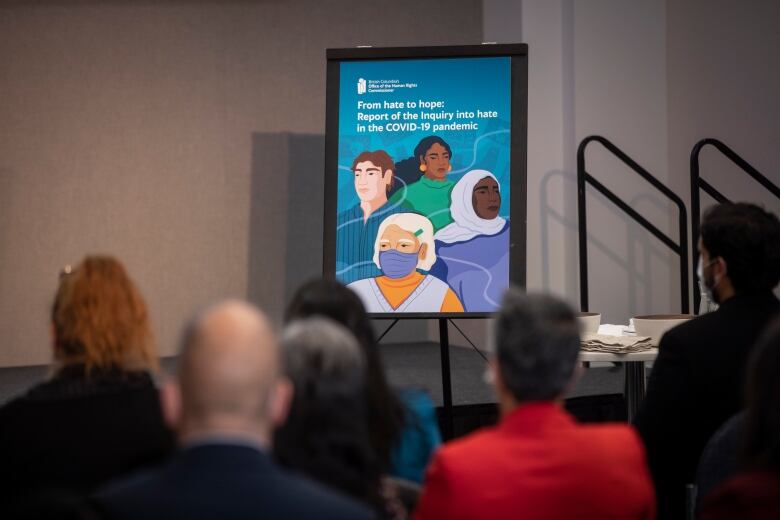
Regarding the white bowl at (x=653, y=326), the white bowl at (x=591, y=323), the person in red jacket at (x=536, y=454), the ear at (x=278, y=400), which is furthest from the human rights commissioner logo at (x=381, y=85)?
the ear at (x=278, y=400)

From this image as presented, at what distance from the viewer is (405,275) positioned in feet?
13.4

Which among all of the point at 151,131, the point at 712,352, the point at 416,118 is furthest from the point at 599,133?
the point at 712,352

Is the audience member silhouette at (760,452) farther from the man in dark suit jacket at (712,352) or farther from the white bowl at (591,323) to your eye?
the white bowl at (591,323)

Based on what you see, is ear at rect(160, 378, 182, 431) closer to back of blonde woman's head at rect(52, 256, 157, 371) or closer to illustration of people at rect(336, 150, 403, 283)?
back of blonde woman's head at rect(52, 256, 157, 371)

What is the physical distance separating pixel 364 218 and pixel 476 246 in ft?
1.66

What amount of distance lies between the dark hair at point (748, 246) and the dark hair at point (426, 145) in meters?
2.02

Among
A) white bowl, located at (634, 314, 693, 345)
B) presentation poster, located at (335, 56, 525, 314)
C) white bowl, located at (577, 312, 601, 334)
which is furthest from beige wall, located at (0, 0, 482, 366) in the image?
white bowl, located at (634, 314, 693, 345)

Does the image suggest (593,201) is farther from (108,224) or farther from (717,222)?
(717,222)

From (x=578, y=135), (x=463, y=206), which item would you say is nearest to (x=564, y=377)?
(x=463, y=206)

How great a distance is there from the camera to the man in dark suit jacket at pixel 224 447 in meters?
1.05

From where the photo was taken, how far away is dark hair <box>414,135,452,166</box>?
4184mm

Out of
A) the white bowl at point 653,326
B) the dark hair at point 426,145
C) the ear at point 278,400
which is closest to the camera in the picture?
the ear at point 278,400

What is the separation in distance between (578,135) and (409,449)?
422 cm

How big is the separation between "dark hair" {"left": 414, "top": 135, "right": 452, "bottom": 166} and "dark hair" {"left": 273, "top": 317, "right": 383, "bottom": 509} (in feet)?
9.31
